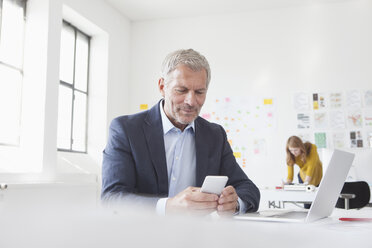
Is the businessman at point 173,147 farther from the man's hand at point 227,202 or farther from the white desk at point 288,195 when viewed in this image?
the white desk at point 288,195

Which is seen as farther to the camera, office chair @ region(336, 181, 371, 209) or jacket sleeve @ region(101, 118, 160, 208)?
office chair @ region(336, 181, 371, 209)

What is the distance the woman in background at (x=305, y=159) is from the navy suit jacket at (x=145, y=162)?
3173 millimetres

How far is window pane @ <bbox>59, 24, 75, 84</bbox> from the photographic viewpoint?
16.4 ft

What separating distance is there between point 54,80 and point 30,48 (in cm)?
44

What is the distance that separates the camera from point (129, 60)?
20.9ft

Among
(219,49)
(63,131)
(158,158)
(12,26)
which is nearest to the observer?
(158,158)

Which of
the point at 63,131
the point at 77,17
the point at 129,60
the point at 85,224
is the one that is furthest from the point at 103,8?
the point at 85,224

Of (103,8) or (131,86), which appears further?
(131,86)

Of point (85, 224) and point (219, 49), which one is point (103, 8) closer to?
point (219, 49)

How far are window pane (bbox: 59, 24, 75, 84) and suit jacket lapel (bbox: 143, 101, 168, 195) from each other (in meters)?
3.82

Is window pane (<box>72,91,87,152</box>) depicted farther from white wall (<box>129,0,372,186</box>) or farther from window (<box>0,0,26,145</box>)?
window (<box>0,0,26,145</box>)

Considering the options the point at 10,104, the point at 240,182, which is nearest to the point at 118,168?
the point at 240,182

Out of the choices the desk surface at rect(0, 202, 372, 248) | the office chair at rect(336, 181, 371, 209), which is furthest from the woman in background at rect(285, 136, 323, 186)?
the desk surface at rect(0, 202, 372, 248)

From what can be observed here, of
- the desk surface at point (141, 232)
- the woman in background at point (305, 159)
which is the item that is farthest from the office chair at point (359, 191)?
the desk surface at point (141, 232)
